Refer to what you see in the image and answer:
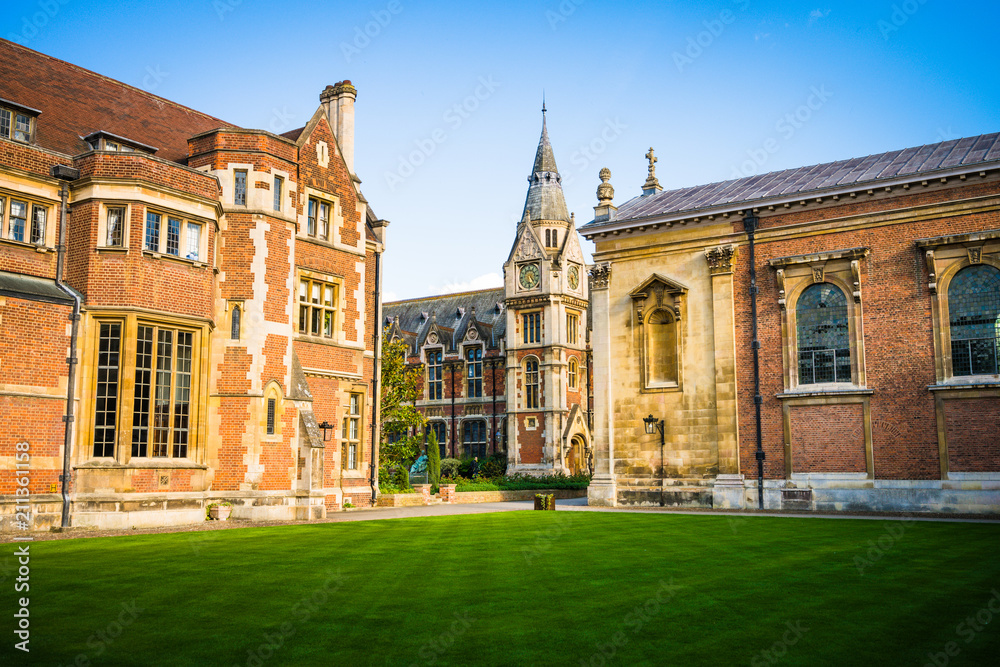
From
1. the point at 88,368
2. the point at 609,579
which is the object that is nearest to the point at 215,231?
the point at 88,368

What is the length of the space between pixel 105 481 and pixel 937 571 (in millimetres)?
18179

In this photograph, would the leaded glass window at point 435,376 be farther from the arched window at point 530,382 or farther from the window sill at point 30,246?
the window sill at point 30,246

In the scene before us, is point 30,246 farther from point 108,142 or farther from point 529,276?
point 529,276

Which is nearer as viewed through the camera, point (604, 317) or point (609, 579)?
point (609, 579)

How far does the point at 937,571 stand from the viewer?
11.2m

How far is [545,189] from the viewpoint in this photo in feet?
203

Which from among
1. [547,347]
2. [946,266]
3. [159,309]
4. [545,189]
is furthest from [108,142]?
[545,189]

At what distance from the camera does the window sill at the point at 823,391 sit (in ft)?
86.6

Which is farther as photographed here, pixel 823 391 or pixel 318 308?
pixel 318 308

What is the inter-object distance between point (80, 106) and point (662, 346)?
2133 cm

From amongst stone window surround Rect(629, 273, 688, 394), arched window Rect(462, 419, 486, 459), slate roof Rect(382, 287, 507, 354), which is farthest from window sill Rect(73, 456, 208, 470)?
slate roof Rect(382, 287, 507, 354)

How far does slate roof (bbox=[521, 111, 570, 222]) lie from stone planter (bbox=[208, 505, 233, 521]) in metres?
41.4

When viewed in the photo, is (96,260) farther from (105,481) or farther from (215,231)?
(105,481)

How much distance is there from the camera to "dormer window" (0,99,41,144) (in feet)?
70.4
